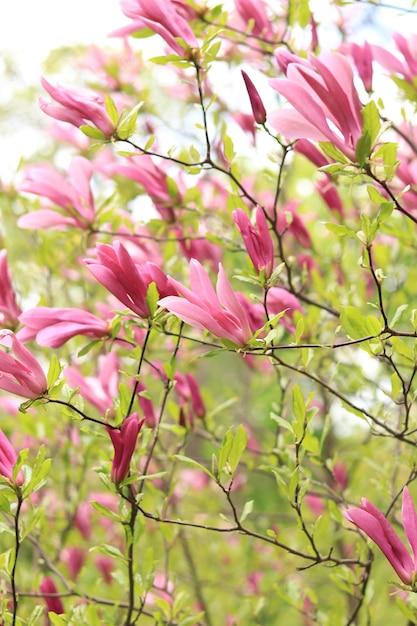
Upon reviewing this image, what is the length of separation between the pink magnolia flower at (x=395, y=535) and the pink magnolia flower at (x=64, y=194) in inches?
25.2

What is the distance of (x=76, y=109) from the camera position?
0.85 m

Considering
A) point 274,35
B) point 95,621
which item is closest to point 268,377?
point 274,35

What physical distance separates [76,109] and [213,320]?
353mm

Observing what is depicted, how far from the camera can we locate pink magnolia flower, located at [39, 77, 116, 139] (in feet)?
2.76

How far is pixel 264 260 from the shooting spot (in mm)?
748

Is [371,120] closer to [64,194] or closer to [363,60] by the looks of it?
[363,60]

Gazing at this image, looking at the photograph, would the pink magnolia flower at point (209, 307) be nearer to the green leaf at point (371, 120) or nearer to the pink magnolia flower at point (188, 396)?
the green leaf at point (371, 120)

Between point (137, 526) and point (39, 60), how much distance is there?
11.2 feet

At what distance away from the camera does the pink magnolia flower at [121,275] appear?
28.1 inches

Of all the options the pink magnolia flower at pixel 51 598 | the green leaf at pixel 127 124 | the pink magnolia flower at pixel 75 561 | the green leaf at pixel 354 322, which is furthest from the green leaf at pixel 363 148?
the pink magnolia flower at pixel 75 561

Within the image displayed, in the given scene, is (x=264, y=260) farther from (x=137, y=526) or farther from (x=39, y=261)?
(x=39, y=261)

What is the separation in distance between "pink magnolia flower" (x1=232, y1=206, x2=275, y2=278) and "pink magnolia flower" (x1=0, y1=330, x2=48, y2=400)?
25cm

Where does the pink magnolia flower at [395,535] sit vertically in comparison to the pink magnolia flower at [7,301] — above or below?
above

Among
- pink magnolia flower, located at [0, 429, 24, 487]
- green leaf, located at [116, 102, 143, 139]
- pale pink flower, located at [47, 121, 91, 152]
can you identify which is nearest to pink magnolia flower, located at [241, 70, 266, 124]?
green leaf, located at [116, 102, 143, 139]
